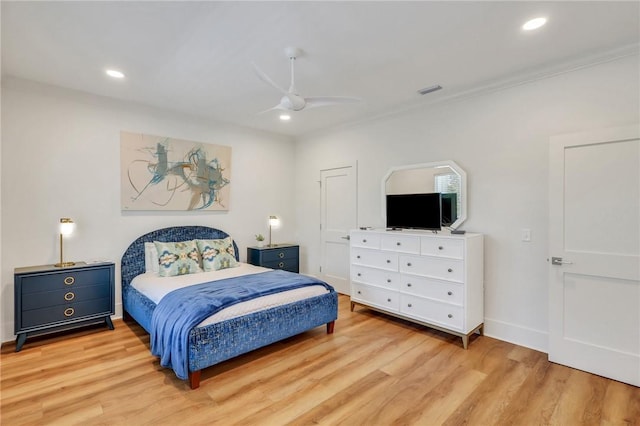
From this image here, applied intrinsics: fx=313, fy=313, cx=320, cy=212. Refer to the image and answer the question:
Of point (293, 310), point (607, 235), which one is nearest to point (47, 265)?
point (293, 310)

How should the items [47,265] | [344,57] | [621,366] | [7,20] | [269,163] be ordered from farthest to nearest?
[269,163], [47,265], [344,57], [621,366], [7,20]

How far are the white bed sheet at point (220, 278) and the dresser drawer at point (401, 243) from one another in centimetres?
93

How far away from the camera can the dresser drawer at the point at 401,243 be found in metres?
3.53

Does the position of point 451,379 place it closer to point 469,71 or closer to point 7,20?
point 469,71

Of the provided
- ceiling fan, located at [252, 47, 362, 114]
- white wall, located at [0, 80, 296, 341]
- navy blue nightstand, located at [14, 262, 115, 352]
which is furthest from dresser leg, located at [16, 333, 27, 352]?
ceiling fan, located at [252, 47, 362, 114]

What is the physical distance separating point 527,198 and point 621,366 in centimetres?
157

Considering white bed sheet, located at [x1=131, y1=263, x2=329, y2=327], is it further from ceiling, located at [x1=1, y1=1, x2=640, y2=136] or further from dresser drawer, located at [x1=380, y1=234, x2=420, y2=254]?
ceiling, located at [x1=1, y1=1, x2=640, y2=136]

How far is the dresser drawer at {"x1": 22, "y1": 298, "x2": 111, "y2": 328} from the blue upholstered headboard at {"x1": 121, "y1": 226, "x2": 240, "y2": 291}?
16.2 inches

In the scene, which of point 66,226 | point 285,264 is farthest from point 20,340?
point 285,264

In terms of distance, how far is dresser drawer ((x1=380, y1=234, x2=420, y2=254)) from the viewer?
3525 mm

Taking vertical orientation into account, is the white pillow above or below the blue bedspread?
above

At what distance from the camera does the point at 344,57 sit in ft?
9.20

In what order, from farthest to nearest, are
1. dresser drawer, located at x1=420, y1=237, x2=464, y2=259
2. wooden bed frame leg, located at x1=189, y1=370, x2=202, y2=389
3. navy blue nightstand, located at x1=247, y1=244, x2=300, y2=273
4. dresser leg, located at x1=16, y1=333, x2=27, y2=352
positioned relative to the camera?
navy blue nightstand, located at x1=247, y1=244, x2=300, y2=273 < dresser drawer, located at x1=420, y1=237, x2=464, y2=259 < dresser leg, located at x1=16, y1=333, x2=27, y2=352 < wooden bed frame leg, located at x1=189, y1=370, x2=202, y2=389

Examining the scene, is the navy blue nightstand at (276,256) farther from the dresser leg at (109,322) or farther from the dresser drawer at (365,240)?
the dresser leg at (109,322)
